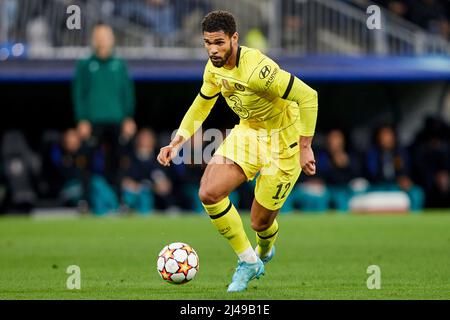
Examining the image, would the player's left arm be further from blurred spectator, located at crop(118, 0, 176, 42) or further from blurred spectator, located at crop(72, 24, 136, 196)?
blurred spectator, located at crop(118, 0, 176, 42)

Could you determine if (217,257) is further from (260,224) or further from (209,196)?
(209,196)

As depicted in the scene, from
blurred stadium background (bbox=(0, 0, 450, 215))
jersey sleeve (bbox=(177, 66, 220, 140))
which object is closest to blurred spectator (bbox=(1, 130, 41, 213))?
blurred stadium background (bbox=(0, 0, 450, 215))

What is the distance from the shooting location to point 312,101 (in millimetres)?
9164

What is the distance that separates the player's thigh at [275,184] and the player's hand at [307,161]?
0.73 meters

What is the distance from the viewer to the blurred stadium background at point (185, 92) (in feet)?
69.1

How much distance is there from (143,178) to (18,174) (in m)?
2.39

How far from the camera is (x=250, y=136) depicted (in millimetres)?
9586

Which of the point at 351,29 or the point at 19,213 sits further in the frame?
the point at 351,29

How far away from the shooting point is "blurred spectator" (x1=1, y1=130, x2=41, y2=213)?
20.5 meters

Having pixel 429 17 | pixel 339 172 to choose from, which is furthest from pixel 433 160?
pixel 429 17

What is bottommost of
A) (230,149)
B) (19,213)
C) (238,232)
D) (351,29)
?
(19,213)
